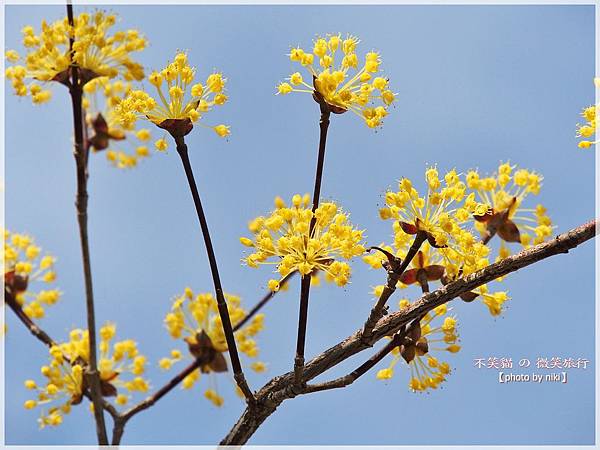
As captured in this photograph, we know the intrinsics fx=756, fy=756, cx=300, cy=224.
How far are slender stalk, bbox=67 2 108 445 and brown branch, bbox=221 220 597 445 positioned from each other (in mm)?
854

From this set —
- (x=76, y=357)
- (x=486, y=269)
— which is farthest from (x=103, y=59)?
(x=486, y=269)

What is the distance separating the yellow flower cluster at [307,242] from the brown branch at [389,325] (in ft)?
0.68

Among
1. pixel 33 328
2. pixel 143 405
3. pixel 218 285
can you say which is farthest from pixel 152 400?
pixel 218 285

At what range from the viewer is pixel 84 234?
3.21 meters

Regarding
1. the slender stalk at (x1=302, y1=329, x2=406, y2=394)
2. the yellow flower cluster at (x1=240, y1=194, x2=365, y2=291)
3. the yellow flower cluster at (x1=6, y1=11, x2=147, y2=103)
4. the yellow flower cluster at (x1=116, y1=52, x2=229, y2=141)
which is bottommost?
the slender stalk at (x1=302, y1=329, x2=406, y2=394)

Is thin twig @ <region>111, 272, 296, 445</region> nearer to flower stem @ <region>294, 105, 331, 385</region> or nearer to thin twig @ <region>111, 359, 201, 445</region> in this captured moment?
thin twig @ <region>111, 359, 201, 445</region>

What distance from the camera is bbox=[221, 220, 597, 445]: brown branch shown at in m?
2.22

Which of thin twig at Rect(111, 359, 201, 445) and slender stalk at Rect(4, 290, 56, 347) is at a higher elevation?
slender stalk at Rect(4, 290, 56, 347)

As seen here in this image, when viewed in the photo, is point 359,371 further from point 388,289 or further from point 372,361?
point 388,289

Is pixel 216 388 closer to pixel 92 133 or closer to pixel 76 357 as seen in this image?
pixel 76 357

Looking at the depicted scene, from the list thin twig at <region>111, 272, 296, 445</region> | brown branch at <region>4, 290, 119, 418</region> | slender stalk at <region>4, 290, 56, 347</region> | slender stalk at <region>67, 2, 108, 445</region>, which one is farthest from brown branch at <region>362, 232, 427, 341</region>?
slender stalk at <region>4, 290, 56, 347</region>

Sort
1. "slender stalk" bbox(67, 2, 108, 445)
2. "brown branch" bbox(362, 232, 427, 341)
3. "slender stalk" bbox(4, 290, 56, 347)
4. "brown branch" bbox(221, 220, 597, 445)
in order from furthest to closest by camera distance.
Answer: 1. "slender stalk" bbox(4, 290, 56, 347)
2. "slender stalk" bbox(67, 2, 108, 445)
3. "brown branch" bbox(362, 232, 427, 341)
4. "brown branch" bbox(221, 220, 597, 445)

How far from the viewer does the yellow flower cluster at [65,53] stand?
10.8 ft

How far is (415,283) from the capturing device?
2.74m
